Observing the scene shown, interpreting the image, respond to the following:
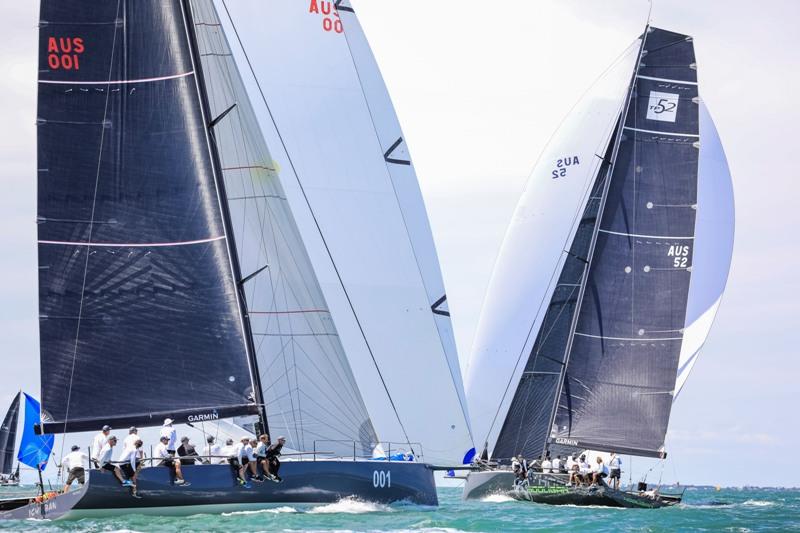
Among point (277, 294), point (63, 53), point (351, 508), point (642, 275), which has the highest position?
point (63, 53)

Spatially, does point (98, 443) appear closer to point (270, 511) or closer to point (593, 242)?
point (270, 511)

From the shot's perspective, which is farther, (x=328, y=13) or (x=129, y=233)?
(x=328, y=13)

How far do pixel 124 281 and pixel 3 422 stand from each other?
4496cm

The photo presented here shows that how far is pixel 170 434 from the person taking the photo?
2223 centimetres

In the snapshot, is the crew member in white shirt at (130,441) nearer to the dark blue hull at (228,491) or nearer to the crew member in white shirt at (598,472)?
the dark blue hull at (228,491)

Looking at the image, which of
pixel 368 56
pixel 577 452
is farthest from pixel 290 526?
pixel 577 452

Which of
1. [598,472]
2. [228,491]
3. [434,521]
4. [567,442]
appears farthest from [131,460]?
[567,442]

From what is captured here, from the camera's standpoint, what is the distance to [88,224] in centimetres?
2275

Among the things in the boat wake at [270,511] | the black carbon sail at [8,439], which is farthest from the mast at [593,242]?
the black carbon sail at [8,439]

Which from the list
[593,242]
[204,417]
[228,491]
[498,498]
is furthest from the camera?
[593,242]

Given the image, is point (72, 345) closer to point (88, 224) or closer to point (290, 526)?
point (88, 224)

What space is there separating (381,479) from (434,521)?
1.48m

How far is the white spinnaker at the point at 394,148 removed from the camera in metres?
29.5

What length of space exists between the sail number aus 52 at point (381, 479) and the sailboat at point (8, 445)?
144 ft
